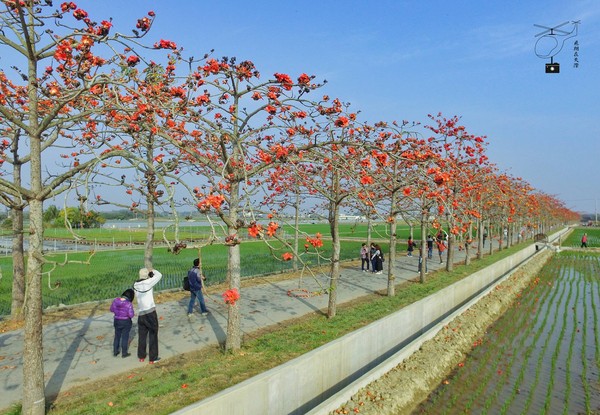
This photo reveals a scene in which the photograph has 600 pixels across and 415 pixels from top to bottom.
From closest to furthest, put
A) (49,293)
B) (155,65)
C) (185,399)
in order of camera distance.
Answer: (185,399), (155,65), (49,293)

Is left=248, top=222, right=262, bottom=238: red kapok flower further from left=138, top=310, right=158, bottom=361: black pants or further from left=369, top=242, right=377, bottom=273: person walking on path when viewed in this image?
left=369, top=242, right=377, bottom=273: person walking on path

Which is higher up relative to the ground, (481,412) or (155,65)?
(155,65)

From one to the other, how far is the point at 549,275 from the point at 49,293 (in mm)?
23490

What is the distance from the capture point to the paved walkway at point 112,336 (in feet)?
21.9

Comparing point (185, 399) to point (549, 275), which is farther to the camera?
point (549, 275)

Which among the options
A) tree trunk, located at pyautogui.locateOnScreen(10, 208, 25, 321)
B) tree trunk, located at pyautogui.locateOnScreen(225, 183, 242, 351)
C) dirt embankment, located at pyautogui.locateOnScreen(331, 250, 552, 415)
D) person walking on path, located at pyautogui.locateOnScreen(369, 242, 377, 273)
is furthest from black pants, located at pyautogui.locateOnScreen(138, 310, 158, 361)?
person walking on path, located at pyautogui.locateOnScreen(369, 242, 377, 273)

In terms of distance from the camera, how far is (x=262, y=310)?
1127 centimetres

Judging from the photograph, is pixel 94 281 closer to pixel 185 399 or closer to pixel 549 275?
pixel 185 399

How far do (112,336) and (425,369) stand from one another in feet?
21.8

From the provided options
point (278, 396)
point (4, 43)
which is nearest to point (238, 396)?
point (278, 396)

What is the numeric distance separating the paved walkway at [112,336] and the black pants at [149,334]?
24 centimetres

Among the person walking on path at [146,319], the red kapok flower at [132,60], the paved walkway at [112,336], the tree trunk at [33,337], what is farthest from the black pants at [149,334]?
the red kapok flower at [132,60]

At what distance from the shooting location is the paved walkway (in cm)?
669

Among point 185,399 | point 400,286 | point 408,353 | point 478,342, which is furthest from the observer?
point 400,286
